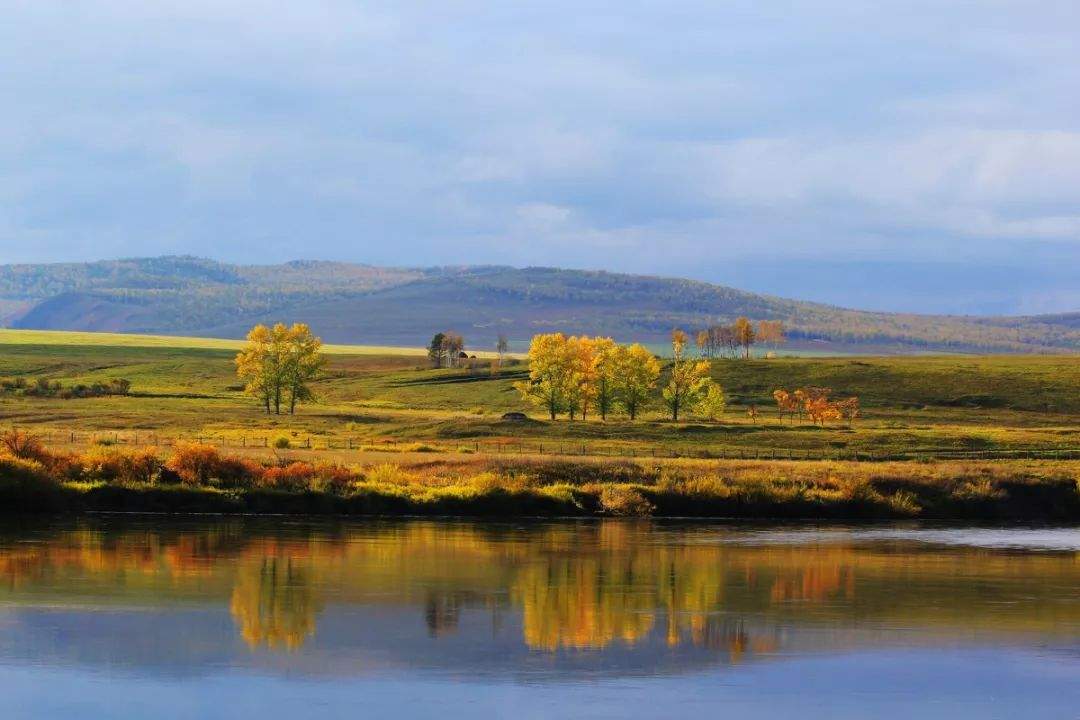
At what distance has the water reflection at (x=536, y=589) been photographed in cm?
2844

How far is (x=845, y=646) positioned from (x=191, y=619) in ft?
41.0

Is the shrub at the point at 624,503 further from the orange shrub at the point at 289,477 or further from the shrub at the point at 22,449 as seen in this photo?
the shrub at the point at 22,449

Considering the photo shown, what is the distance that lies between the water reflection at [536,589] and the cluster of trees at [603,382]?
260 ft

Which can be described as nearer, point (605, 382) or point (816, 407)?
point (816, 407)

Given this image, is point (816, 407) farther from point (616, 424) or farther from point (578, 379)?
point (616, 424)

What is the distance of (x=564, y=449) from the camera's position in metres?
82.1

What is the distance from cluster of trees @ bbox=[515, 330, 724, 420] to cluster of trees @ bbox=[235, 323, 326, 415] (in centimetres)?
1882

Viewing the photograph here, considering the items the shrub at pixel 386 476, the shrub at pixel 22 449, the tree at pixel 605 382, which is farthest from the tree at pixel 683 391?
the shrub at pixel 22 449

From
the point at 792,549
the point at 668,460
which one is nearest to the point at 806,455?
the point at 668,460

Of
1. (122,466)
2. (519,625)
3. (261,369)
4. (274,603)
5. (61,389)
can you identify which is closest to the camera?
(519,625)

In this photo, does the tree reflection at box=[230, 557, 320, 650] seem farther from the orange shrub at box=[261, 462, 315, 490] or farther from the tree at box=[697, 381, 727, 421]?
the tree at box=[697, 381, 727, 421]

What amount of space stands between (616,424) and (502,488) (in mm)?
58964

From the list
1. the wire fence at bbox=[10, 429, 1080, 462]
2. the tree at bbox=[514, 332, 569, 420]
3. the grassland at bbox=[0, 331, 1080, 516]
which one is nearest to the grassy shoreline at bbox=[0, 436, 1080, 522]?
the grassland at bbox=[0, 331, 1080, 516]

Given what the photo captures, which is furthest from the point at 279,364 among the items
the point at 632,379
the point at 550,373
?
the point at 632,379
